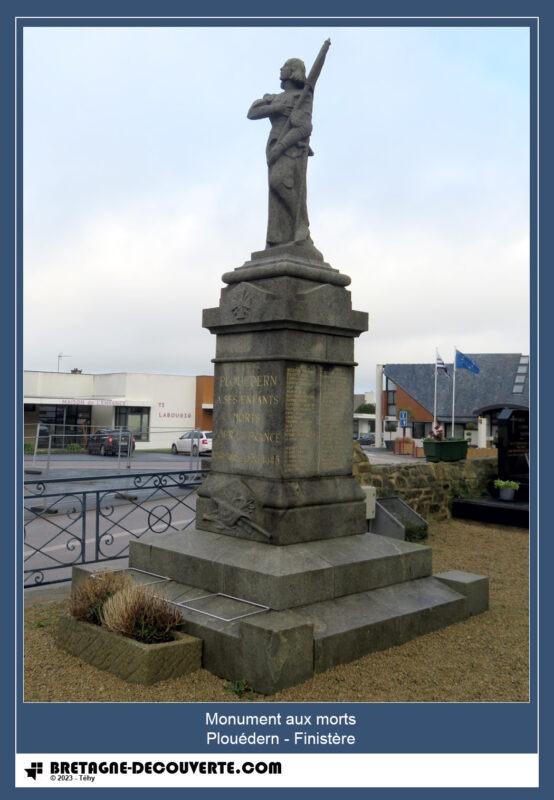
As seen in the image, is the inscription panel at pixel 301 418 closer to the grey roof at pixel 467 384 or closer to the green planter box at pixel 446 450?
the green planter box at pixel 446 450

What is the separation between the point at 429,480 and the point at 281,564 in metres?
7.86

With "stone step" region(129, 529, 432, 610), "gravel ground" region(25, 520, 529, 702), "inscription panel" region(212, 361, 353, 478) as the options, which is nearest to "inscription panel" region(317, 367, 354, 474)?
"inscription panel" region(212, 361, 353, 478)

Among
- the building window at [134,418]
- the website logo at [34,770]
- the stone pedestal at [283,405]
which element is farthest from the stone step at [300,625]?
the building window at [134,418]

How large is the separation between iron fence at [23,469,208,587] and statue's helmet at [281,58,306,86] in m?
4.83

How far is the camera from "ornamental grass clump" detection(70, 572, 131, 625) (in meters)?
5.86

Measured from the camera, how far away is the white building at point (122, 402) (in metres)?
40.1

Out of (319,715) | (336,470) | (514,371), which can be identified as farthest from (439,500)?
(514,371)

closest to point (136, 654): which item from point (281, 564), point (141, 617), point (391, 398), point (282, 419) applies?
point (141, 617)

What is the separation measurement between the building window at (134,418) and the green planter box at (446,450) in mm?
28238

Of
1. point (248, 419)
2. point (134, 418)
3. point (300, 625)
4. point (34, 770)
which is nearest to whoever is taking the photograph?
point (34, 770)

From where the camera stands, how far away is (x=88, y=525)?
40.4 ft

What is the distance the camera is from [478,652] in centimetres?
588

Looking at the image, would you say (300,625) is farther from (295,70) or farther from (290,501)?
(295,70)

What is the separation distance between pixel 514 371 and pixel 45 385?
31.1 metres
